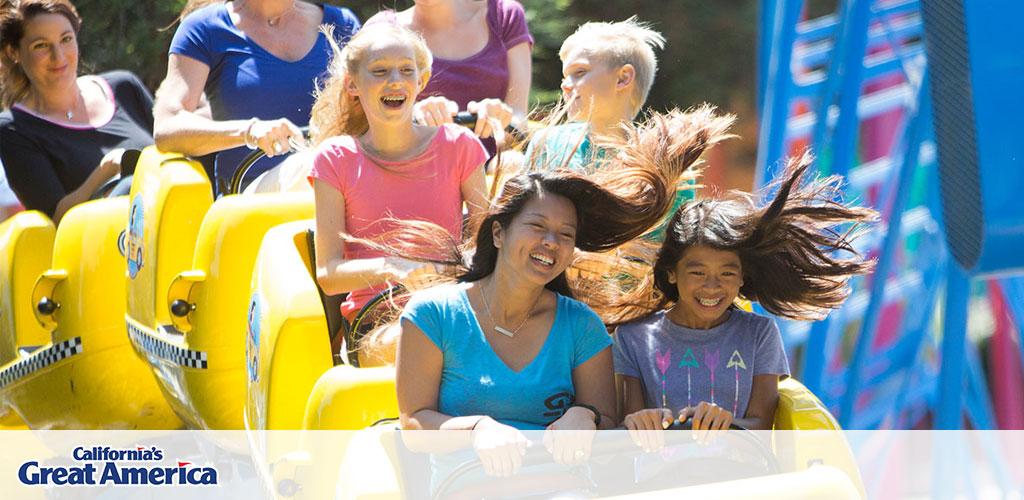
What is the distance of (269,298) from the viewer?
2342mm

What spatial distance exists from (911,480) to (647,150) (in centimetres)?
322

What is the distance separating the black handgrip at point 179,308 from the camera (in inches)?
109

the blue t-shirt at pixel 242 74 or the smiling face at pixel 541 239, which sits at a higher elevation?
the blue t-shirt at pixel 242 74

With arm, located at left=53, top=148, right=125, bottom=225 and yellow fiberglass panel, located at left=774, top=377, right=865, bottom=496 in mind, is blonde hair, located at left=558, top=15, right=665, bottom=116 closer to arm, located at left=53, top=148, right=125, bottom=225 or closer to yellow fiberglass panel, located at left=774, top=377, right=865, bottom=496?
yellow fiberglass panel, located at left=774, top=377, right=865, bottom=496

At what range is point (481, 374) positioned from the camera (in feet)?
6.16

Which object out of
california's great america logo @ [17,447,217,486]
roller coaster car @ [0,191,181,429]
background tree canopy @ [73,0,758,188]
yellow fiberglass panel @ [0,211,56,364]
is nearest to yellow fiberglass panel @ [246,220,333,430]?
california's great america logo @ [17,447,217,486]

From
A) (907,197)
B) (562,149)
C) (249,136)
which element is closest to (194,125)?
(249,136)

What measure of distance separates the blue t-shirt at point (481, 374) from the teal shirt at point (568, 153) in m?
0.34

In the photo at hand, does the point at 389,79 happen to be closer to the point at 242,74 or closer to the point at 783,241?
the point at 783,241

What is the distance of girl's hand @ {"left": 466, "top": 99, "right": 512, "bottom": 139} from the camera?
292 centimetres

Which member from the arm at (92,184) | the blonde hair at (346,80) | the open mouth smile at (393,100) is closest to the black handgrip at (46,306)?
the arm at (92,184)

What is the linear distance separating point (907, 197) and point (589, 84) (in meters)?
0.98

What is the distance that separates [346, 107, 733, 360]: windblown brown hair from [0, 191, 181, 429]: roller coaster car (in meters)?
1.53

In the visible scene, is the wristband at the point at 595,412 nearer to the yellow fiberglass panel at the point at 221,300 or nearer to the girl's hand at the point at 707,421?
the girl's hand at the point at 707,421
